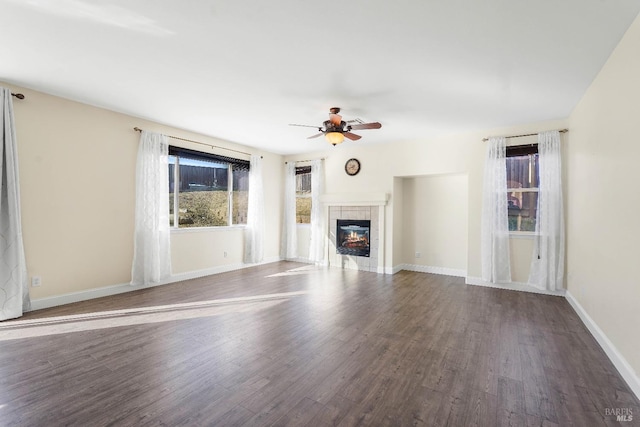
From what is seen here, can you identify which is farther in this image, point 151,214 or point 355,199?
point 355,199

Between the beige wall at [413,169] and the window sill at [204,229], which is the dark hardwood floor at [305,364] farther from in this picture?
the window sill at [204,229]

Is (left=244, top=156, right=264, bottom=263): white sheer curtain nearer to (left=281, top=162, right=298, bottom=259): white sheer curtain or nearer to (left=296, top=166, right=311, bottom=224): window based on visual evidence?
(left=281, top=162, right=298, bottom=259): white sheer curtain

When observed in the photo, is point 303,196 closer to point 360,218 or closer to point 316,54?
point 360,218

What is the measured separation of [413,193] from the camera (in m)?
6.45

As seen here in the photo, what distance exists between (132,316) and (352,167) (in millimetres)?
4770

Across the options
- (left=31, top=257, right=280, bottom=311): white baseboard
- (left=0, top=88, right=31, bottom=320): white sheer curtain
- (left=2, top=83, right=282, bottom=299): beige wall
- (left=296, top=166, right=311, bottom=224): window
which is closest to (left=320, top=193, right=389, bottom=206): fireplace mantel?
(left=296, top=166, right=311, bottom=224): window

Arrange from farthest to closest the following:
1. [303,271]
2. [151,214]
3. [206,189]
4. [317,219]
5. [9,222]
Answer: [317,219], [303,271], [206,189], [151,214], [9,222]

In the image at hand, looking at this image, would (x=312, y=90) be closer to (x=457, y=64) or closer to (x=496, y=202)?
(x=457, y=64)

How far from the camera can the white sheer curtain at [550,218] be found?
14.3ft

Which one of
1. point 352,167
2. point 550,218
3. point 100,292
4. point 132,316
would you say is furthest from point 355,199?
point 100,292

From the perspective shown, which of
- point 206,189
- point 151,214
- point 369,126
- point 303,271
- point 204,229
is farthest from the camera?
point 303,271

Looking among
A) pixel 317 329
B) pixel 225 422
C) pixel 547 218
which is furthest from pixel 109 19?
pixel 547 218

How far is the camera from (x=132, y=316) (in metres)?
3.49

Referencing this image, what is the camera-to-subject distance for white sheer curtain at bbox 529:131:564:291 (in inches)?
172
